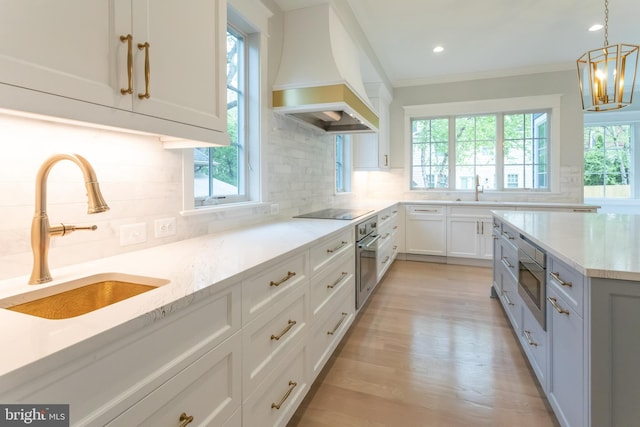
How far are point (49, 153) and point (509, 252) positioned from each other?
2827mm

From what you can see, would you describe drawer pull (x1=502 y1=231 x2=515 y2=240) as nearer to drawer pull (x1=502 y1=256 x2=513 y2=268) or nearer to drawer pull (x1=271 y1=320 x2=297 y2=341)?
drawer pull (x1=502 y1=256 x2=513 y2=268)

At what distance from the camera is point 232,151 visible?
90.0 inches

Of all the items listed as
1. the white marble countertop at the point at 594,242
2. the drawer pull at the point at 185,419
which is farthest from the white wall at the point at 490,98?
the drawer pull at the point at 185,419

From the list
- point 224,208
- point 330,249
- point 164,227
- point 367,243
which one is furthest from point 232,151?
point 367,243

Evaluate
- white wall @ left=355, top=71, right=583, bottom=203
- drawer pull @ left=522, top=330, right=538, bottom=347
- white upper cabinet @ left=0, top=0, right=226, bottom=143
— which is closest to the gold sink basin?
white upper cabinet @ left=0, top=0, right=226, bottom=143

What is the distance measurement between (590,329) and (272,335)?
3.90 feet

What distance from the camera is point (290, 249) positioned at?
1479mm

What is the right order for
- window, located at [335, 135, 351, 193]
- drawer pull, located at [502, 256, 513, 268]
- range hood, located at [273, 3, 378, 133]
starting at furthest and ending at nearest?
window, located at [335, 135, 351, 193]
drawer pull, located at [502, 256, 513, 268]
range hood, located at [273, 3, 378, 133]

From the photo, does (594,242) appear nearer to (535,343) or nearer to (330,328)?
(535,343)

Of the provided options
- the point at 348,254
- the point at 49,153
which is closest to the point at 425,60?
the point at 348,254

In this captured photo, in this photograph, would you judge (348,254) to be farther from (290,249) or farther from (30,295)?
(30,295)

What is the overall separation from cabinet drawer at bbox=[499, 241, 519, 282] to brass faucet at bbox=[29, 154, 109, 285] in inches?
96.8

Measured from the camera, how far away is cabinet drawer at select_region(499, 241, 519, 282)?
235cm

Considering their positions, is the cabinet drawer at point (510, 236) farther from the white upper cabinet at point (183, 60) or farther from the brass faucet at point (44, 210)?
the brass faucet at point (44, 210)
